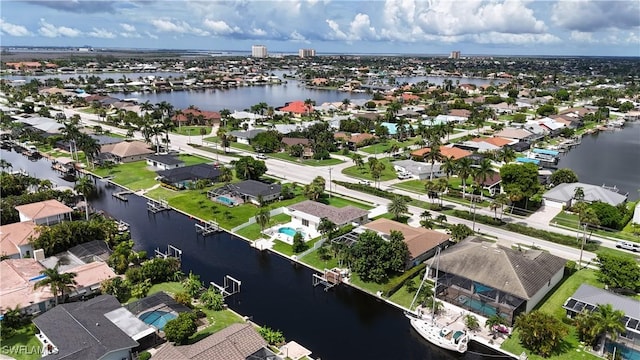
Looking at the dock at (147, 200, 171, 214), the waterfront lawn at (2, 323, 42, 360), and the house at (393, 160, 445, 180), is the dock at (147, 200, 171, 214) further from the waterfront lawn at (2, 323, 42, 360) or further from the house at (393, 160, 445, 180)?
the house at (393, 160, 445, 180)

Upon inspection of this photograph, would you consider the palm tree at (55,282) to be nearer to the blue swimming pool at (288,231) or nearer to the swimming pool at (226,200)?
the blue swimming pool at (288,231)

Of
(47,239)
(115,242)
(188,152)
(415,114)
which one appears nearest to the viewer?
(47,239)

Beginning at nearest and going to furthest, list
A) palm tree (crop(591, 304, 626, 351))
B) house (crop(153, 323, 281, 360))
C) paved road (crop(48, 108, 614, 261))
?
1. house (crop(153, 323, 281, 360))
2. palm tree (crop(591, 304, 626, 351))
3. paved road (crop(48, 108, 614, 261))

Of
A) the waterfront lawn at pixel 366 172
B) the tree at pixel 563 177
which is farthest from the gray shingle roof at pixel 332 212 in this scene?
the tree at pixel 563 177

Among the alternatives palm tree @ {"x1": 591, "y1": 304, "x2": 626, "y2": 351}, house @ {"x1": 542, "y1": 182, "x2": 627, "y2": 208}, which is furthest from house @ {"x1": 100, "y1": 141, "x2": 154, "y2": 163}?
palm tree @ {"x1": 591, "y1": 304, "x2": 626, "y2": 351}

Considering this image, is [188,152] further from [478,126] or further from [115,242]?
[478,126]

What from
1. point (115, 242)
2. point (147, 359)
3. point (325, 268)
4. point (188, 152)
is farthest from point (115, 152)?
point (147, 359)

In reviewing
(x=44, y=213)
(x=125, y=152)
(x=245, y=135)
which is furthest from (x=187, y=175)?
(x=245, y=135)
